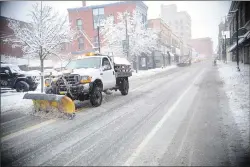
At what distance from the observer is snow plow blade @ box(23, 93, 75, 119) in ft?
23.0

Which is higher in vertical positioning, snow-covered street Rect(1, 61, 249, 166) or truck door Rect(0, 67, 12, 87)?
truck door Rect(0, 67, 12, 87)

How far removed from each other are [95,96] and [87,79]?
2.79 feet

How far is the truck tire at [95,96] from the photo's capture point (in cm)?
861

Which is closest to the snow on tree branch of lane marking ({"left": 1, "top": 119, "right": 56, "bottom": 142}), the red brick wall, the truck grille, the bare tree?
the bare tree

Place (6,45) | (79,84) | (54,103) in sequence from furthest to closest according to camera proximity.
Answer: (6,45) → (79,84) → (54,103)

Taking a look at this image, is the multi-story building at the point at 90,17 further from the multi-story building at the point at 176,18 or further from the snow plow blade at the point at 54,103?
the multi-story building at the point at 176,18

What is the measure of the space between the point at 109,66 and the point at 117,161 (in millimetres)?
6734

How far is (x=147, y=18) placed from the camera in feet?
160

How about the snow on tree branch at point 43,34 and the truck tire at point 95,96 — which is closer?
the truck tire at point 95,96

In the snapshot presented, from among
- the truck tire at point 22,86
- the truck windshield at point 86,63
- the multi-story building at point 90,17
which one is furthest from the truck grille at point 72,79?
the multi-story building at point 90,17

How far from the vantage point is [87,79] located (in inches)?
328

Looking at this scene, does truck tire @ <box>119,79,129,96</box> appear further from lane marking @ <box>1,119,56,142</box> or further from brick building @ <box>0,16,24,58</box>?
brick building @ <box>0,16,24,58</box>

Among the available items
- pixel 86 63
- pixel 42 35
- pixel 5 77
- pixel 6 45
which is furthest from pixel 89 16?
pixel 86 63

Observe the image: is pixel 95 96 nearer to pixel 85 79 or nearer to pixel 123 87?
pixel 85 79
